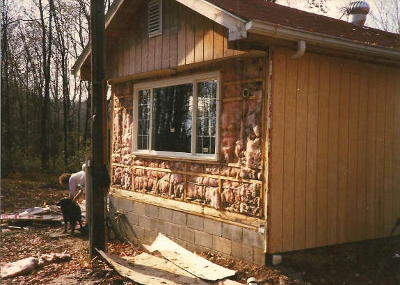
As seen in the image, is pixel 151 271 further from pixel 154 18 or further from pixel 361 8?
pixel 361 8

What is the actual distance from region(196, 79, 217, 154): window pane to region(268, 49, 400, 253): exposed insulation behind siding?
1.53 m

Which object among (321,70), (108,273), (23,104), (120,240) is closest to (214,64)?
(321,70)

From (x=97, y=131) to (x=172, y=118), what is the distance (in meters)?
1.73

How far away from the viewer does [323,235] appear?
690cm

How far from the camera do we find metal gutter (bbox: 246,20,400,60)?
18.2 feet

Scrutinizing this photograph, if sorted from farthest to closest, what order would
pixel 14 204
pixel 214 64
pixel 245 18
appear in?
1. pixel 14 204
2. pixel 214 64
3. pixel 245 18

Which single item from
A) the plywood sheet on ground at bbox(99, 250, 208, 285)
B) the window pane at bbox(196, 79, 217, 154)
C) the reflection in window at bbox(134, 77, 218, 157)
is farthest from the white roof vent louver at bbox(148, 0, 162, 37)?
the plywood sheet on ground at bbox(99, 250, 208, 285)

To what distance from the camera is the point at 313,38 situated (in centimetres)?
598

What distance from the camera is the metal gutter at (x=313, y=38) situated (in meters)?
5.54

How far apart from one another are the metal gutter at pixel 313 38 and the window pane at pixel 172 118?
2743mm

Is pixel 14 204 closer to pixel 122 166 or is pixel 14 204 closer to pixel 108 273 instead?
pixel 122 166

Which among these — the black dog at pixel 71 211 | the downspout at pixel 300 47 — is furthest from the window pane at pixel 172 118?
the black dog at pixel 71 211

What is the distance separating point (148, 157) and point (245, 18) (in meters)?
4.43

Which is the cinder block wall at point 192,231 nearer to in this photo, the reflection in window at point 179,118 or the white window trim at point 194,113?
the white window trim at point 194,113
